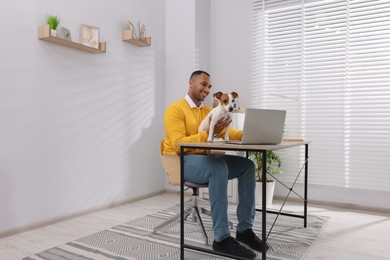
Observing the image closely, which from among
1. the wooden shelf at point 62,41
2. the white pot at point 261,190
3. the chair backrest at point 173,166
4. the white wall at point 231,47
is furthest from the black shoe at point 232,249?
the white wall at point 231,47

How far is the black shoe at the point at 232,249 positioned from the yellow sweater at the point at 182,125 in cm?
59

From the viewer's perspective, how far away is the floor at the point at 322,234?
2076mm

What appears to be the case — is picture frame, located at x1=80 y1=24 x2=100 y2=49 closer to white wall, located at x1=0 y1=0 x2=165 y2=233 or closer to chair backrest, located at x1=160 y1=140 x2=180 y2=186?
white wall, located at x1=0 y1=0 x2=165 y2=233

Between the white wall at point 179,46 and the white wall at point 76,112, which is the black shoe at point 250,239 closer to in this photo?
the white wall at point 76,112

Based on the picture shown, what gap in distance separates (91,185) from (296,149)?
80.4 inches

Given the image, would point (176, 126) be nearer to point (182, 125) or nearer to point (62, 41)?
point (182, 125)

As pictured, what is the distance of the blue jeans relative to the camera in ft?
6.16

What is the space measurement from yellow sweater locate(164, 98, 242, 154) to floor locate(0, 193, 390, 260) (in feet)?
A: 2.97

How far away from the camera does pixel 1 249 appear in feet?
6.95

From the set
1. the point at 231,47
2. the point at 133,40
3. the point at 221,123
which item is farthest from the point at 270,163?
the point at 133,40

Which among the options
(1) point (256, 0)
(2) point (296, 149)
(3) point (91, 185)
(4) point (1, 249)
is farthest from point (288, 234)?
(1) point (256, 0)

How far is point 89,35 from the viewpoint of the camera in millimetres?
2885

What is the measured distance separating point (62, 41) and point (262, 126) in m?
1.74

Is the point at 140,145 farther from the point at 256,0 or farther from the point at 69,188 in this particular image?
the point at 256,0
